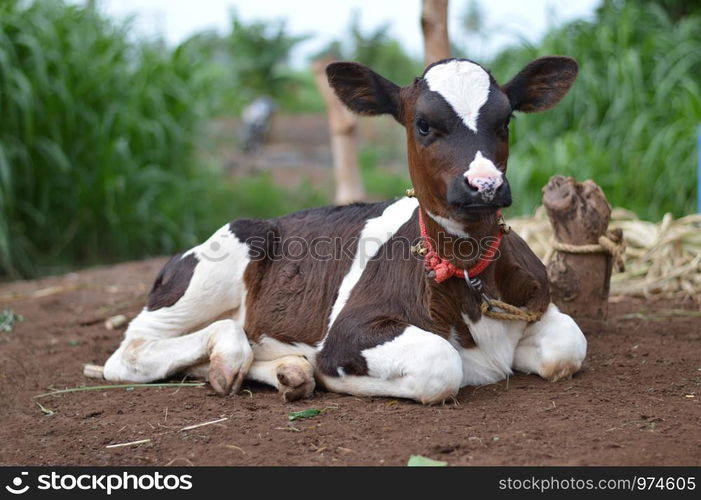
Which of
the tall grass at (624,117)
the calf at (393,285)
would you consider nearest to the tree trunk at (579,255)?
the calf at (393,285)

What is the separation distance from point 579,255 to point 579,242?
0.06 meters

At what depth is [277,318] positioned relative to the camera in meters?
3.86

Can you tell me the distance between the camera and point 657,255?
5.17 meters

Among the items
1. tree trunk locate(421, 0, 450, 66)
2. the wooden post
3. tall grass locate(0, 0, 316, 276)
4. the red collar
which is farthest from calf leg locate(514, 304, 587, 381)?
tall grass locate(0, 0, 316, 276)

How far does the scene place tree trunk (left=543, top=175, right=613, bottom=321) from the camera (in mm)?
4125

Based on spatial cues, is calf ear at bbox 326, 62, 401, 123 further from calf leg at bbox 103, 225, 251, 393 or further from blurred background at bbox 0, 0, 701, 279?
blurred background at bbox 0, 0, 701, 279

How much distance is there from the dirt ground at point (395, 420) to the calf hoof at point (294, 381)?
0.05 meters

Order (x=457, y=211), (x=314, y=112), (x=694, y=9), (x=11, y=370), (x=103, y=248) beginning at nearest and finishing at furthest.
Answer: (x=457, y=211), (x=11, y=370), (x=103, y=248), (x=694, y=9), (x=314, y=112)

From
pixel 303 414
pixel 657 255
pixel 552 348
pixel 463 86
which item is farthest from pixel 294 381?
pixel 657 255

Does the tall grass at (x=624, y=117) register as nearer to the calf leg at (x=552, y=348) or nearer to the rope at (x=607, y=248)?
the rope at (x=607, y=248)
